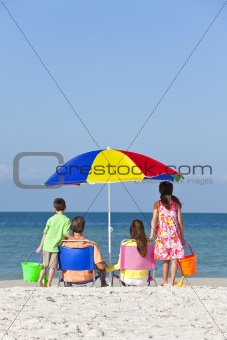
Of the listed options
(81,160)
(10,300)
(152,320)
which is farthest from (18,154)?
(152,320)

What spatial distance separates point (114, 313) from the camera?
6531 millimetres

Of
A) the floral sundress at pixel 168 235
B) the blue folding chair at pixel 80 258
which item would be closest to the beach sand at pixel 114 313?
the blue folding chair at pixel 80 258

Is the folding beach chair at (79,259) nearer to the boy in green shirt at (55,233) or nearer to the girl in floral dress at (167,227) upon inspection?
the boy in green shirt at (55,233)

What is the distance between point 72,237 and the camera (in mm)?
8820

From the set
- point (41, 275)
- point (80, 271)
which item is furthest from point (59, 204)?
point (41, 275)

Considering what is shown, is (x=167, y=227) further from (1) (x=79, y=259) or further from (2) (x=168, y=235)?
(1) (x=79, y=259)

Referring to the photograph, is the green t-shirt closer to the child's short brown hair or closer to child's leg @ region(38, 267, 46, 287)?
the child's short brown hair

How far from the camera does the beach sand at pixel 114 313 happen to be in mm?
5645

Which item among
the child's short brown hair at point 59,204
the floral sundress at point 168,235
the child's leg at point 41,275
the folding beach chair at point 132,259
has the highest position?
the child's short brown hair at point 59,204

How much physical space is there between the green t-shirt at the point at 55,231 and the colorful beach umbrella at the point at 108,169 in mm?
479

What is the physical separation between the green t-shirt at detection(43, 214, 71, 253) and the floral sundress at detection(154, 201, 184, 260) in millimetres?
1139

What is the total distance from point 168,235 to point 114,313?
257 cm

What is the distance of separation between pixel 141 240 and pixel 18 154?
17.3ft

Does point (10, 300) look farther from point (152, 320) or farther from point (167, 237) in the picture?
point (167, 237)
